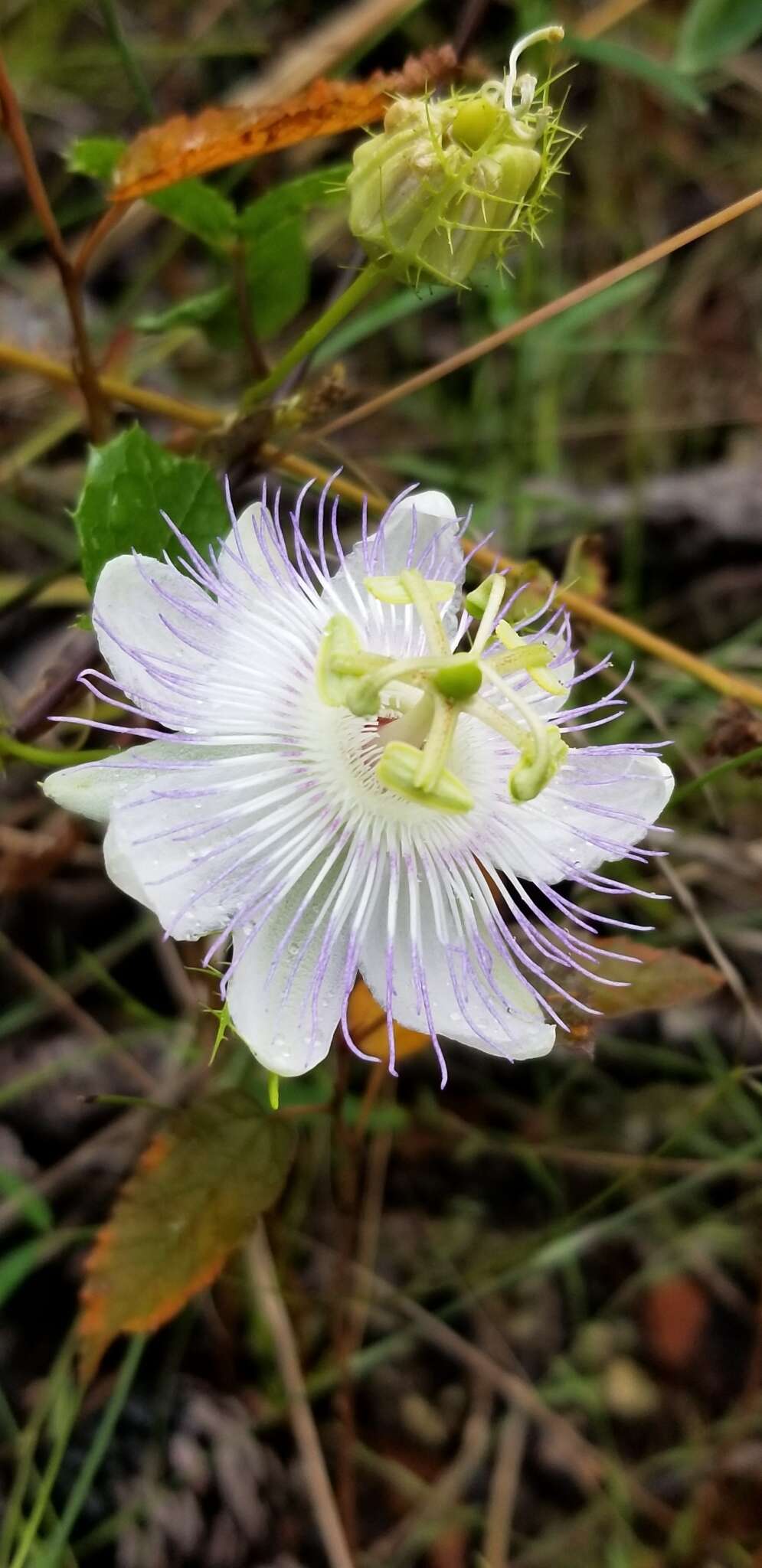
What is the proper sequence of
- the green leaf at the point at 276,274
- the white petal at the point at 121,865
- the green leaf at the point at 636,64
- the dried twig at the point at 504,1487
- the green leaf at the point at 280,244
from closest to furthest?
the white petal at the point at 121,865 → the green leaf at the point at 280,244 → the green leaf at the point at 276,274 → the green leaf at the point at 636,64 → the dried twig at the point at 504,1487

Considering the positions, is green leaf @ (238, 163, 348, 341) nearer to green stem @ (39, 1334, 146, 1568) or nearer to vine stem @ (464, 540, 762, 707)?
vine stem @ (464, 540, 762, 707)

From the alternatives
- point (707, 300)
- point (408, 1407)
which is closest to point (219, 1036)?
point (408, 1407)

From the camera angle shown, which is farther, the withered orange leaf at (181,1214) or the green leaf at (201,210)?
the green leaf at (201,210)

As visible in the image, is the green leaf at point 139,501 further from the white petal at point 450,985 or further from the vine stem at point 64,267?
the white petal at point 450,985

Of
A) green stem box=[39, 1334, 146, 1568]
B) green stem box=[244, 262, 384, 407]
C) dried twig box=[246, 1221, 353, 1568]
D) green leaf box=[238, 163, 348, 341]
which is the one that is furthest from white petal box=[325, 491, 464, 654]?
green stem box=[39, 1334, 146, 1568]

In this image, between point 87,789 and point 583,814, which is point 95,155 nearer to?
point 87,789

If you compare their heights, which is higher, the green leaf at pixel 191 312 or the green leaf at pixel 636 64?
the green leaf at pixel 636 64

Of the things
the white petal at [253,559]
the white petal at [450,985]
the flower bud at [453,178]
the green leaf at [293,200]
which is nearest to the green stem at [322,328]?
the flower bud at [453,178]

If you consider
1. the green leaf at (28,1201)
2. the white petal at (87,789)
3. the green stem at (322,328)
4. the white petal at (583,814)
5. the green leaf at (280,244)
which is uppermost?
the green leaf at (280,244)
